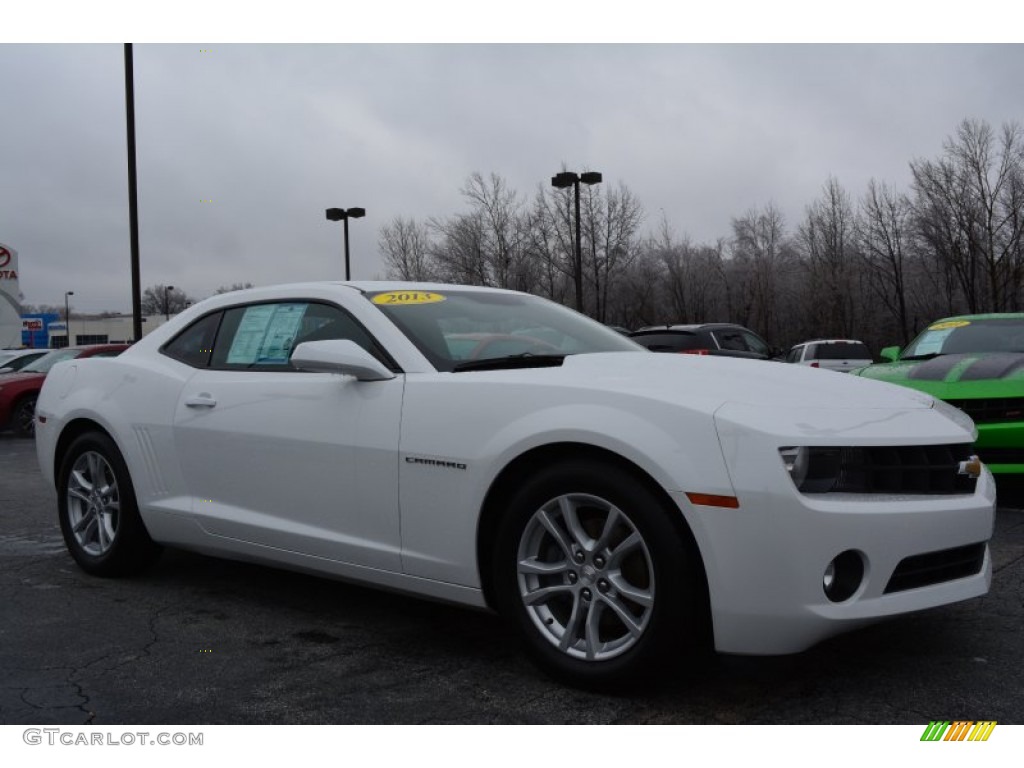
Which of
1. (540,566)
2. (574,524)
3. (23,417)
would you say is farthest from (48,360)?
(574,524)

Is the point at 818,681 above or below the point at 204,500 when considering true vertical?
below

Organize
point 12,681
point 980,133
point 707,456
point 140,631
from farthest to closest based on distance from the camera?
point 980,133 < point 140,631 < point 12,681 < point 707,456

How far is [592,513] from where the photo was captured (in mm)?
3191

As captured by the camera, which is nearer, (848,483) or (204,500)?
(848,483)

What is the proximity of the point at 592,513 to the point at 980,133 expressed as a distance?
145 feet

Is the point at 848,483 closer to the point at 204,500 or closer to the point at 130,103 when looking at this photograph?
the point at 204,500

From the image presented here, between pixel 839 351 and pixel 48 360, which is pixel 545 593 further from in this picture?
pixel 839 351

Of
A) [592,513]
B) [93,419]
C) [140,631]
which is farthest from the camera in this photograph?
[93,419]

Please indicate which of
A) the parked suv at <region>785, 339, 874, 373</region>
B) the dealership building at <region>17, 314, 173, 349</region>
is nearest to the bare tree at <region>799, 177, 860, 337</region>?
the parked suv at <region>785, 339, 874, 373</region>

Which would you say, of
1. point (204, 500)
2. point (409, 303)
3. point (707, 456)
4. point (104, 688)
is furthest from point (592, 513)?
point (204, 500)

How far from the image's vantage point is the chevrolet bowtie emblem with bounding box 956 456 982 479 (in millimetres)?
3230

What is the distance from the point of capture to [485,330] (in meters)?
4.05

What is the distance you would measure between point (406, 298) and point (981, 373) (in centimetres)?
471
